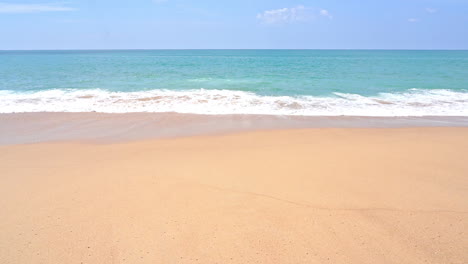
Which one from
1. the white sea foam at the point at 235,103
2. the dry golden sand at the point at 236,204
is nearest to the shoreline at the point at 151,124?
the white sea foam at the point at 235,103

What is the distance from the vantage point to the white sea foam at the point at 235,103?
1040 cm

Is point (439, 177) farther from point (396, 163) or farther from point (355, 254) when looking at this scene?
point (355, 254)

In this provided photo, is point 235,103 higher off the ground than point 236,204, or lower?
higher

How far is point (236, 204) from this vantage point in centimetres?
376

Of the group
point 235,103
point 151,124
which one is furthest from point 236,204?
point 235,103

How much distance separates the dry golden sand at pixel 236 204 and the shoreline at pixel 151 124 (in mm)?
1263

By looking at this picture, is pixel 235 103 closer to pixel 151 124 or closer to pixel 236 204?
pixel 151 124

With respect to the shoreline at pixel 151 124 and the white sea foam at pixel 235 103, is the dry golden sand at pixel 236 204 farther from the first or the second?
the white sea foam at pixel 235 103

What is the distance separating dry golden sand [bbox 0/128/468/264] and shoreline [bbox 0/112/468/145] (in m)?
1.26

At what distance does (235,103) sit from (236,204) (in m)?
8.36

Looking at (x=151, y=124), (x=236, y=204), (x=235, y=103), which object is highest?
(x=235, y=103)

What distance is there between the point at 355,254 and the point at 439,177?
9.75 feet

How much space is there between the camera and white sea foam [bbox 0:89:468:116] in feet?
34.1

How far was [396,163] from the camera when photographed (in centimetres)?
520
